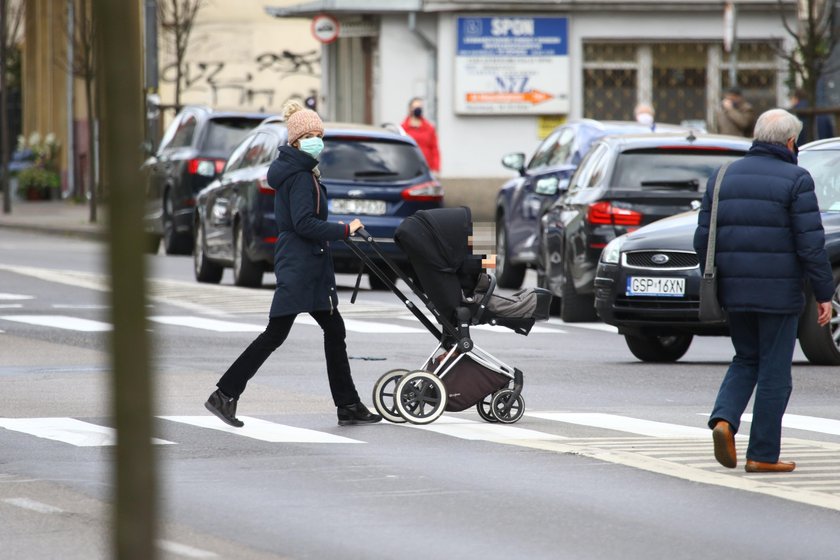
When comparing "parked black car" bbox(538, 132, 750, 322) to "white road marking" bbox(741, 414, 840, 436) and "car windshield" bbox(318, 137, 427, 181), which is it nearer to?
"car windshield" bbox(318, 137, 427, 181)

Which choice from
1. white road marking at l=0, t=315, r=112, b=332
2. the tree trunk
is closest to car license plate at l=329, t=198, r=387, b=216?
white road marking at l=0, t=315, r=112, b=332

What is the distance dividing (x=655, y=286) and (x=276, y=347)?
4.01 metres

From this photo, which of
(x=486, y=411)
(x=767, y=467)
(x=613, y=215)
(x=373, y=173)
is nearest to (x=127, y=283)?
(x=767, y=467)

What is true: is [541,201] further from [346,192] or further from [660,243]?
Answer: [660,243]

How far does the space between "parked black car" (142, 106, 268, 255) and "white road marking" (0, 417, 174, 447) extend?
1463cm

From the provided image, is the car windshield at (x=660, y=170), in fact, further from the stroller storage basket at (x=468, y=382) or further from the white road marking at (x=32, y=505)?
the white road marking at (x=32, y=505)

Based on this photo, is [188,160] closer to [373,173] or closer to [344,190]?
[373,173]

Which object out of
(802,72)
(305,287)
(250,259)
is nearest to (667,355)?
(305,287)

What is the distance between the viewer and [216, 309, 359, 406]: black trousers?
10.1 metres

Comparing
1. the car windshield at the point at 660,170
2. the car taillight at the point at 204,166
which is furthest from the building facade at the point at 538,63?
the car windshield at the point at 660,170

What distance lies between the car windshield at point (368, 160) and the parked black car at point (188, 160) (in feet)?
18.1

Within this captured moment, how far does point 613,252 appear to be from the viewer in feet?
45.5

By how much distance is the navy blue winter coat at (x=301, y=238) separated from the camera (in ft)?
33.0

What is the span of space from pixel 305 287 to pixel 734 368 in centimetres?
237
